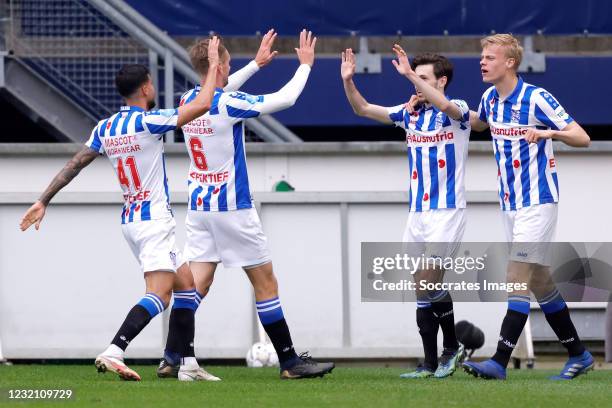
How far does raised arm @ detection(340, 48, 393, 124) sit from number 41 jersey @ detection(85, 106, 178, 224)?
1.41 metres

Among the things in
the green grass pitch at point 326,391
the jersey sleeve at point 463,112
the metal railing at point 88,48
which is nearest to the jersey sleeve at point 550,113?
the jersey sleeve at point 463,112

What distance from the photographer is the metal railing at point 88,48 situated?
13.9 m

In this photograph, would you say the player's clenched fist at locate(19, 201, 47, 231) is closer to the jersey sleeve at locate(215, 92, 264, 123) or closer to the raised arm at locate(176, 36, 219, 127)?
the raised arm at locate(176, 36, 219, 127)

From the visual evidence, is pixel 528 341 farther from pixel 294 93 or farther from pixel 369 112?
pixel 294 93

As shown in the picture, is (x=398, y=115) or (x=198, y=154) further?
(x=398, y=115)

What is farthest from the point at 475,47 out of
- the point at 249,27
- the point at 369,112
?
the point at 369,112

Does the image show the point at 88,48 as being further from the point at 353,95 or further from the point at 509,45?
the point at 509,45

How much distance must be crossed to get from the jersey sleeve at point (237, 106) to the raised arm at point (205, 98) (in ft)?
1.05

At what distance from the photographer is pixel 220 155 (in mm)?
8727

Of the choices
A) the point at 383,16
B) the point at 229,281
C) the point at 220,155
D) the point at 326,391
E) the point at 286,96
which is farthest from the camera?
the point at 383,16

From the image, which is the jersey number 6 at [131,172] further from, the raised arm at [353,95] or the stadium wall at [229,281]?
the stadium wall at [229,281]

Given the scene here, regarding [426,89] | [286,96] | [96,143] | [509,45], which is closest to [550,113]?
[509,45]

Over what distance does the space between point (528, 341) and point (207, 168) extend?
4.02 metres

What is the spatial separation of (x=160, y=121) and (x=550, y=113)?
96.8 inches
